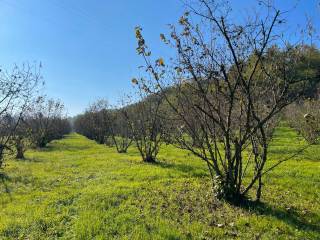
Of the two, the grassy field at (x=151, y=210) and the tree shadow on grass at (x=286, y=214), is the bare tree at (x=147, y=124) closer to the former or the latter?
the grassy field at (x=151, y=210)

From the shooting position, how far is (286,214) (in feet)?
23.4

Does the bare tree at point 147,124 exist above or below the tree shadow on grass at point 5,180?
above

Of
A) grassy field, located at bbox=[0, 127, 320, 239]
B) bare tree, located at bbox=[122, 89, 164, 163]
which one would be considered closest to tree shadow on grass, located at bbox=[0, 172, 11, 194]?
grassy field, located at bbox=[0, 127, 320, 239]

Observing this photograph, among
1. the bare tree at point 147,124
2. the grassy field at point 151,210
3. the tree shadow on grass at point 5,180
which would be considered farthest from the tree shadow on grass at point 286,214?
the bare tree at point 147,124

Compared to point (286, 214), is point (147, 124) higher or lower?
higher

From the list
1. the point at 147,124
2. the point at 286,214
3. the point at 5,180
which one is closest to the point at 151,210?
the point at 286,214

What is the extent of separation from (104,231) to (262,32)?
16.6 feet

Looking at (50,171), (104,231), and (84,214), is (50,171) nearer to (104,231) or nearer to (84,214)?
(84,214)

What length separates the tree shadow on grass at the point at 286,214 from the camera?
6.41 metres

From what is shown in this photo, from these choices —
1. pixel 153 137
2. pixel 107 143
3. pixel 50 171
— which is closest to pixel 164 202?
pixel 50 171

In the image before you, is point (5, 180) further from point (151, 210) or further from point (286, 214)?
point (286, 214)

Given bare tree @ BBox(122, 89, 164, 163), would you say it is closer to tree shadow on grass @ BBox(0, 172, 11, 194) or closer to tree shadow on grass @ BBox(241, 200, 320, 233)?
tree shadow on grass @ BBox(0, 172, 11, 194)

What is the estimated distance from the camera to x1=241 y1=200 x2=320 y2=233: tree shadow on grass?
6.41 meters

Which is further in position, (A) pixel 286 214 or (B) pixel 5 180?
(B) pixel 5 180
